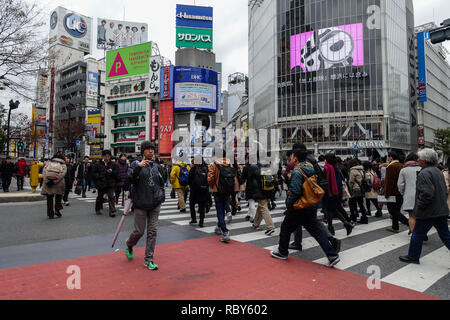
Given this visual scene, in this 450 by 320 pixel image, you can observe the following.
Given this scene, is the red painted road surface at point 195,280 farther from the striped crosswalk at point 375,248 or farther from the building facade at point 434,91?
the building facade at point 434,91

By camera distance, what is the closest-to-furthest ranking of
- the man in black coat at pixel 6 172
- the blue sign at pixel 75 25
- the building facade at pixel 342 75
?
the man in black coat at pixel 6 172
the building facade at pixel 342 75
the blue sign at pixel 75 25

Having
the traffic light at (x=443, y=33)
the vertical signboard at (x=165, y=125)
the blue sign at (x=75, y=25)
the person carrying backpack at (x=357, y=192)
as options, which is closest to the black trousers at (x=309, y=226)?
the person carrying backpack at (x=357, y=192)

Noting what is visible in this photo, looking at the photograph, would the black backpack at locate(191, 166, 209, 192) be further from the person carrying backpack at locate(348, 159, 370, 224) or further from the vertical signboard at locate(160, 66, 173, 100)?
the vertical signboard at locate(160, 66, 173, 100)

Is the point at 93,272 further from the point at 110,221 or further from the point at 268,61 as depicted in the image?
the point at 268,61

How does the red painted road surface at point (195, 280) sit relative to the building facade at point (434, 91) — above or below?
below

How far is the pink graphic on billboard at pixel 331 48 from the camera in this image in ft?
152

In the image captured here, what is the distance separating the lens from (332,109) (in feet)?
156

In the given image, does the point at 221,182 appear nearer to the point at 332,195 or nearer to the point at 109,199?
the point at 332,195

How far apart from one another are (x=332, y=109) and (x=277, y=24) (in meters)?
19.3

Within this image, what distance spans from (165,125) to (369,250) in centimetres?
5204

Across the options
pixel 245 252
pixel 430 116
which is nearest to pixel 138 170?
pixel 245 252

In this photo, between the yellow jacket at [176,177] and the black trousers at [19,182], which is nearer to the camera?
the yellow jacket at [176,177]

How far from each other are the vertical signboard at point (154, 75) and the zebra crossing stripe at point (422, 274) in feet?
179

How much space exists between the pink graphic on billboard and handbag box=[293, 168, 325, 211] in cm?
4817
